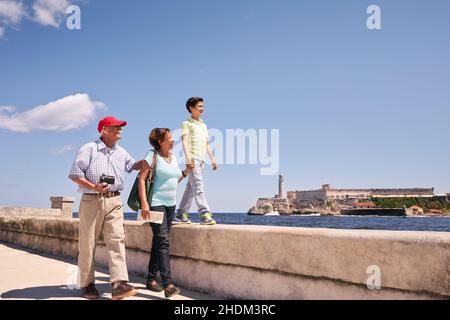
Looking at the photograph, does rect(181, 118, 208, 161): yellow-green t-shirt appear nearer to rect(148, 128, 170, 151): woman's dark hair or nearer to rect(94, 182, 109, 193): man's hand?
rect(148, 128, 170, 151): woman's dark hair

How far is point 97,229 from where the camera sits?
3.93 meters

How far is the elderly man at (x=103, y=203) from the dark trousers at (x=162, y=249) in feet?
1.07

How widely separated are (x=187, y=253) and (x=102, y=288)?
101cm

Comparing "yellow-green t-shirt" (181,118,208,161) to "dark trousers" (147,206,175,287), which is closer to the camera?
"dark trousers" (147,206,175,287)

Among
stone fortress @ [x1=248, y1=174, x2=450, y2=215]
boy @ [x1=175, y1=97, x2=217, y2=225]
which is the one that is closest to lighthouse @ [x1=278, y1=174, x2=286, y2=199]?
stone fortress @ [x1=248, y1=174, x2=450, y2=215]

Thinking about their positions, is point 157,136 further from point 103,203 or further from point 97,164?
point 103,203

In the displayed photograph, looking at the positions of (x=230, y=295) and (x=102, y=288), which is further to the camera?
(x=102, y=288)

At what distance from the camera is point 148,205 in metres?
3.93

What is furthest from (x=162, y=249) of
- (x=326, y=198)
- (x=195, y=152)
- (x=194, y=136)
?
(x=326, y=198)

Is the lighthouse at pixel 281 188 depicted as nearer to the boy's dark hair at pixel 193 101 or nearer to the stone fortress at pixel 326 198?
the stone fortress at pixel 326 198

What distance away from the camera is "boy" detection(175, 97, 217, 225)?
4.72m
